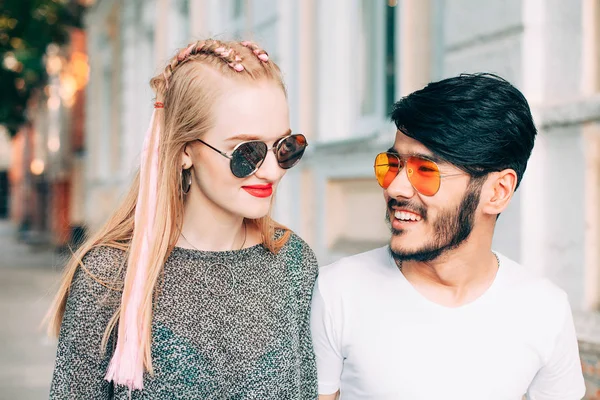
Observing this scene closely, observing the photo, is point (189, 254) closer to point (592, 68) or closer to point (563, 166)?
point (563, 166)

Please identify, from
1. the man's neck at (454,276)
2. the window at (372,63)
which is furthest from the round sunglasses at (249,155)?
the window at (372,63)

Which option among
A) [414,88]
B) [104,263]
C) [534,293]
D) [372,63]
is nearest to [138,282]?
[104,263]

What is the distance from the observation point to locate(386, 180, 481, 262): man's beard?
2.04 m

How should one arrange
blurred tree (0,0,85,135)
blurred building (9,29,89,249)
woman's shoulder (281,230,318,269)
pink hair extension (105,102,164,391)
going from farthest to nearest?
blurred building (9,29,89,249), blurred tree (0,0,85,135), woman's shoulder (281,230,318,269), pink hair extension (105,102,164,391)

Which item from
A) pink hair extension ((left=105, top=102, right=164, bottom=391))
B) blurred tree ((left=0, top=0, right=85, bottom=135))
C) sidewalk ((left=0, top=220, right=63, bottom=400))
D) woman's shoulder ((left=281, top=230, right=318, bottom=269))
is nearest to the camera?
pink hair extension ((left=105, top=102, right=164, bottom=391))

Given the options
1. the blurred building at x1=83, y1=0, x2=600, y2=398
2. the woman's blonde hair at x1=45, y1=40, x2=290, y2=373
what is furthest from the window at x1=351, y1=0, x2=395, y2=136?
the woman's blonde hair at x1=45, y1=40, x2=290, y2=373

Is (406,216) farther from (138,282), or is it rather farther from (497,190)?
(138,282)

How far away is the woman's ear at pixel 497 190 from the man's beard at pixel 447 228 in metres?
0.03

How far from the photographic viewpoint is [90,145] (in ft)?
53.3

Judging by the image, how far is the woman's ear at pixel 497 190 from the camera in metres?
2.09

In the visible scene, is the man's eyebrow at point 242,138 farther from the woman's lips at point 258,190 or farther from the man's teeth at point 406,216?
the man's teeth at point 406,216

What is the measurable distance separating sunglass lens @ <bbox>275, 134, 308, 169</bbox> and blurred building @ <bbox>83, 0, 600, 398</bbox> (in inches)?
23.0

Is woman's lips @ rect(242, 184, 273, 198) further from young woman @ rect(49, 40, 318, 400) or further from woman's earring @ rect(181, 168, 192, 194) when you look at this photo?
woman's earring @ rect(181, 168, 192, 194)

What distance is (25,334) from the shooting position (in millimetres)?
7949
